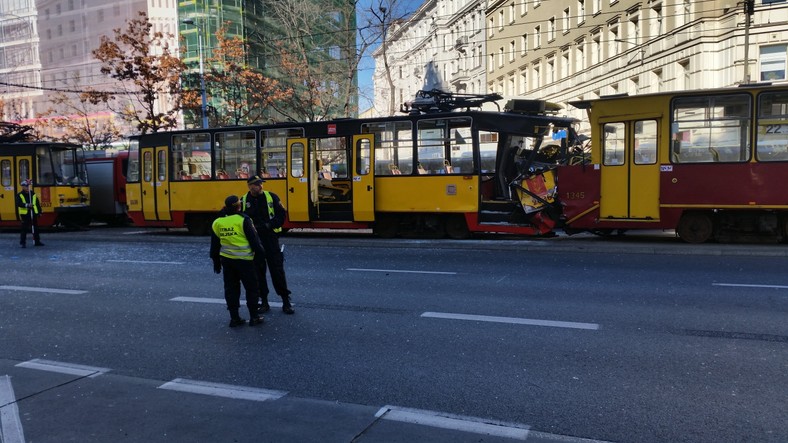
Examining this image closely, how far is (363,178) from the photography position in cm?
1633

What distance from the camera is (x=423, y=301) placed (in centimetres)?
836

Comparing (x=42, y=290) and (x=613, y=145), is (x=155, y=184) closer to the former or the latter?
(x=42, y=290)

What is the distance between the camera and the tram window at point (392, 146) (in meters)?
16.0

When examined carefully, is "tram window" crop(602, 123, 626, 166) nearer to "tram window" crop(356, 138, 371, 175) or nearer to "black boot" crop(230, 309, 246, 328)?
"tram window" crop(356, 138, 371, 175)

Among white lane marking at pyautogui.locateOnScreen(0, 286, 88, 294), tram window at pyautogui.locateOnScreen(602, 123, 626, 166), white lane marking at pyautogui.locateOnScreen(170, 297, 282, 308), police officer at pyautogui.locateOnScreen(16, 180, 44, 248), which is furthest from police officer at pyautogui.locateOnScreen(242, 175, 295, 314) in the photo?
police officer at pyautogui.locateOnScreen(16, 180, 44, 248)

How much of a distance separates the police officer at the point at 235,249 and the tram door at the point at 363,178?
909 centimetres

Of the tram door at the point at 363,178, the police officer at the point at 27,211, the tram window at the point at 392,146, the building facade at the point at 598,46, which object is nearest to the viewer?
the tram window at the point at 392,146

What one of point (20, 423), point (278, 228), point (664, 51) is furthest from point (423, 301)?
point (664, 51)

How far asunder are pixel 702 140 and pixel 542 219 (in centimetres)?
377

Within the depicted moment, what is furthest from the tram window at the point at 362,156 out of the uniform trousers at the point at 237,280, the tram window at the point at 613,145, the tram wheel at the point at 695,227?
the uniform trousers at the point at 237,280

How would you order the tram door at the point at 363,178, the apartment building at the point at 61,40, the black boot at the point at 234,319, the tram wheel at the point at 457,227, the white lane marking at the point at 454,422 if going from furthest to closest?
the apartment building at the point at 61,40 → the tram door at the point at 363,178 → the tram wheel at the point at 457,227 → the black boot at the point at 234,319 → the white lane marking at the point at 454,422

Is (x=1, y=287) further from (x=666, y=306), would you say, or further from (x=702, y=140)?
(x=702, y=140)

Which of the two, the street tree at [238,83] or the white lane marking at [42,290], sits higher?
A: the street tree at [238,83]

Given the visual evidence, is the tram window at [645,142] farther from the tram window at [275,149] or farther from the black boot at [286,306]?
the black boot at [286,306]
